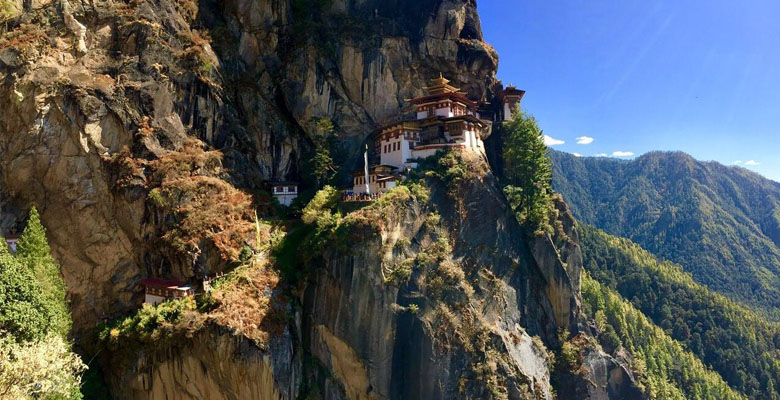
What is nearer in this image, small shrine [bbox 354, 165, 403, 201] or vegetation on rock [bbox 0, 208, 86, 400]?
vegetation on rock [bbox 0, 208, 86, 400]

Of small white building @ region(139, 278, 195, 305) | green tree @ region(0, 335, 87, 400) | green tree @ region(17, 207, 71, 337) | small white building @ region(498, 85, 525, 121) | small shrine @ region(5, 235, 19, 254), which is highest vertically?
small white building @ region(498, 85, 525, 121)

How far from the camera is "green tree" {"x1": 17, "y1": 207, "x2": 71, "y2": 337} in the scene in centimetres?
2825

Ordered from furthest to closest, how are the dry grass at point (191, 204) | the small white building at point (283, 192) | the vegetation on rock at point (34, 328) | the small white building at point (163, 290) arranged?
1. the small white building at point (283, 192)
2. the dry grass at point (191, 204)
3. the small white building at point (163, 290)
4. the vegetation on rock at point (34, 328)

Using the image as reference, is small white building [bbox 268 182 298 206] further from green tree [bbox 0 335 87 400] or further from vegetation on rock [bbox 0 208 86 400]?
green tree [bbox 0 335 87 400]

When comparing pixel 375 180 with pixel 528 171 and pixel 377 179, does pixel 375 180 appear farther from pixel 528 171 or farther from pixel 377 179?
pixel 528 171

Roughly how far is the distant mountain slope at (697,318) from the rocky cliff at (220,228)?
264 ft

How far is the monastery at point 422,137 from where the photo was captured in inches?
1646

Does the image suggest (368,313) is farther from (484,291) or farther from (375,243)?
(484,291)

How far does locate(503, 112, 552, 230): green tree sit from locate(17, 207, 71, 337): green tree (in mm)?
38855

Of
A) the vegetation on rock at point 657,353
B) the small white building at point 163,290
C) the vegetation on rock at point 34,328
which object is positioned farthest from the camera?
the vegetation on rock at point 657,353

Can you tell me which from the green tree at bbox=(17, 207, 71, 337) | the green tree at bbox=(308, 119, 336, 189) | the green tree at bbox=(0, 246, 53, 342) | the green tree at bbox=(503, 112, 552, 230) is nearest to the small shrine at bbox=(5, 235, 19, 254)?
the green tree at bbox=(17, 207, 71, 337)

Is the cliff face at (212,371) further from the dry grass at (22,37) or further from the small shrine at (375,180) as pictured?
the dry grass at (22,37)

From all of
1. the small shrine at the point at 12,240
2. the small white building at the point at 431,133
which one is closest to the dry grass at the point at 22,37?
the small shrine at the point at 12,240

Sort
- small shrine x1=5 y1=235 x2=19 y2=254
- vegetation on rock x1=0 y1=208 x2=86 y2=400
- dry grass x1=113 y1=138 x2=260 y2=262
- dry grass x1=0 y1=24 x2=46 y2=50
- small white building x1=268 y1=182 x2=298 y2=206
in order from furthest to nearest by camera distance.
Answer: small white building x1=268 y1=182 x2=298 y2=206 < dry grass x1=0 y1=24 x2=46 y2=50 < dry grass x1=113 y1=138 x2=260 y2=262 < small shrine x1=5 y1=235 x2=19 y2=254 < vegetation on rock x1=0 y1=208 x2=86 y2=400
